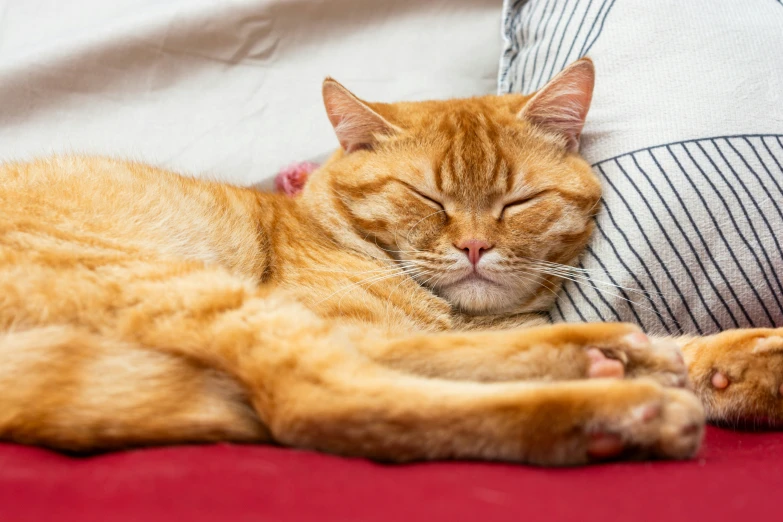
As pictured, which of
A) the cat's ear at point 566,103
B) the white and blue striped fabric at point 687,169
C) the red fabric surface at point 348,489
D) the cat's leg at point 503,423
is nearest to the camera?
the red fabric surface at point 348,489

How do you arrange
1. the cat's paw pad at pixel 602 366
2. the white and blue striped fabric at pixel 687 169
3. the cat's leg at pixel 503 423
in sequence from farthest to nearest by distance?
the white and blue striped fabric at pixel 687 169 → the cat's paw pad at pixel 602 366 → the cat's leg at pixel 503 423

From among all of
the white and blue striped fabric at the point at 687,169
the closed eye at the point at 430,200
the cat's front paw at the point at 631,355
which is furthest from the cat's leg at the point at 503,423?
the closed eye at the point at 430,200

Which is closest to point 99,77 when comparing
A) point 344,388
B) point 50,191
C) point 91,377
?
point 50,191

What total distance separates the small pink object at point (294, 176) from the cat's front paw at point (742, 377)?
1.33m

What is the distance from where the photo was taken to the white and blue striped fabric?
4.91ft

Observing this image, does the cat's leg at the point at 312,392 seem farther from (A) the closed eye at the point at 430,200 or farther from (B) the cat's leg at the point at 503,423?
(A) the closed eye at the point at 430,200

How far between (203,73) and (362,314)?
1.24 m

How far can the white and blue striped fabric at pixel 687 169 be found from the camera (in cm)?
150

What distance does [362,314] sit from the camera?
149 cm

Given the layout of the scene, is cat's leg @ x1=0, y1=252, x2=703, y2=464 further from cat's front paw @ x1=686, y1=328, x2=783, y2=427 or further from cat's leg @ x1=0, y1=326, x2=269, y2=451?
cat's front paw @ x1=686, y1=328, x2=783, y2=427

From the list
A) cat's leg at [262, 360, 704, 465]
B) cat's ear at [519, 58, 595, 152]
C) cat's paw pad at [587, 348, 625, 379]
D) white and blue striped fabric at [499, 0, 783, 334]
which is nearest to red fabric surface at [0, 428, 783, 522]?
cat's leg at [262, 360, 704, 465]

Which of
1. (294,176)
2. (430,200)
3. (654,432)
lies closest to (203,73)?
(294,176)

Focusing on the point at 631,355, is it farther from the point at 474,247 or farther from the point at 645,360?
the point at 474,247

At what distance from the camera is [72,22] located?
2240 millimetres
